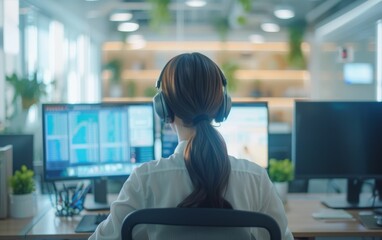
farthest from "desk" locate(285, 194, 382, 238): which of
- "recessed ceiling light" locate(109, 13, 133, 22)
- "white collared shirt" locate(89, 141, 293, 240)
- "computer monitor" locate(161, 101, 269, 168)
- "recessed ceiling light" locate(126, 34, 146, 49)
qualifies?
"recessed ceiling light" locate(126, 34, 146, 49)

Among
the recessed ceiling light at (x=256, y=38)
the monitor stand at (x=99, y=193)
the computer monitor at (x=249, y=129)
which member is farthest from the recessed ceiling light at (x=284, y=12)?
the monitor stand at (x=99, y=193)

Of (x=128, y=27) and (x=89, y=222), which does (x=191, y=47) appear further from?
(x=89, y=222)

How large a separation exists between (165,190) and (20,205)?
1097 mm

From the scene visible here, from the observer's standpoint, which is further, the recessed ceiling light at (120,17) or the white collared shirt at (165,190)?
the recessed ceiling light at (120,17)

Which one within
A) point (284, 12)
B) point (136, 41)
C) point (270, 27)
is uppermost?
point (284, 12)

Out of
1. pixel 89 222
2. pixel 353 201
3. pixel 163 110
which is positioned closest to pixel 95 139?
pixel 89 222

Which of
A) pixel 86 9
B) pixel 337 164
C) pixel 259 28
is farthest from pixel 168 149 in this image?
pixel 259 28

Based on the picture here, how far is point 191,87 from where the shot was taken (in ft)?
3.93

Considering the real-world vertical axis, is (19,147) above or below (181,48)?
below

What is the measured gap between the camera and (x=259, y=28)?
7.78m

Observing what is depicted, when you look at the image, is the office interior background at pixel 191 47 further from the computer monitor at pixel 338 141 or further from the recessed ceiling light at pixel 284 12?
the computer monitor at pixel 338 141

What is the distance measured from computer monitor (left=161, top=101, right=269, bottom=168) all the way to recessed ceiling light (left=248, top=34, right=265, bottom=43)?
5775mm

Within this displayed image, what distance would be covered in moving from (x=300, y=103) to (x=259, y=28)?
19.2ft

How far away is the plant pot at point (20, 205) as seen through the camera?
6.63 feet
